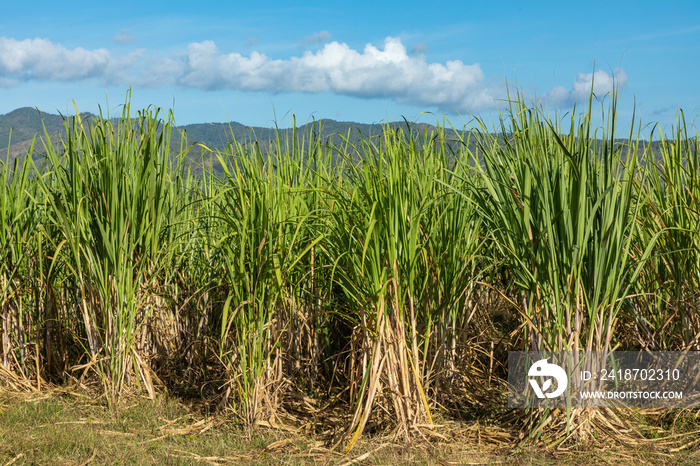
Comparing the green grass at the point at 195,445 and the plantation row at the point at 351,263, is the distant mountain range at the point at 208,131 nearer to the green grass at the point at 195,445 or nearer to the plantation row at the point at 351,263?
the plantation row at the point at 351,263

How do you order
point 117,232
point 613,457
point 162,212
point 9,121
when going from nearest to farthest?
point 613,457 → point 117,232 → point 162,212 → point 9,121

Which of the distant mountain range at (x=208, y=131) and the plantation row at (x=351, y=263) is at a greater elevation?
the distant mountain range at (x=208, y=131)

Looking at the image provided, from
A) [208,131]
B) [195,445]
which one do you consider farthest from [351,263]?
[208,131]

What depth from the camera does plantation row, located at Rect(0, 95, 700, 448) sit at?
2.38 metres

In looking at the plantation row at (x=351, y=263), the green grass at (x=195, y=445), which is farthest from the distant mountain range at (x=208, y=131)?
the green grass at (x=195, y=445)

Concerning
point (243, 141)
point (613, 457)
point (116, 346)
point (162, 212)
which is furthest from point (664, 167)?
point (116, 346)

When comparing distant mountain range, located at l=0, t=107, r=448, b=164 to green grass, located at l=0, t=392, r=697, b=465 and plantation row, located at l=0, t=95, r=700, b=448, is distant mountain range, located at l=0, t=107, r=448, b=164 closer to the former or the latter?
plantation row, located at l=0, t=95, r=700, b=448

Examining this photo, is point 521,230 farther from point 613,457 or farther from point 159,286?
point 159,286

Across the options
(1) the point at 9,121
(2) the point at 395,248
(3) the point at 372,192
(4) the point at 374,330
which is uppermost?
(1) the point at 9,121

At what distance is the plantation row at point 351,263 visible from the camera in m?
2.38

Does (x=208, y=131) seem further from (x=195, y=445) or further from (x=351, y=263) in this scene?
(x=351, y=263)

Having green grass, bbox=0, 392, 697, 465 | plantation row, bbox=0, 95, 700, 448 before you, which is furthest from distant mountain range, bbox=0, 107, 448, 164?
green grass, bbox=0, 392, 697, 465

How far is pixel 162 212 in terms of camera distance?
3.24 m

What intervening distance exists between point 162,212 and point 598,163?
237 cm
